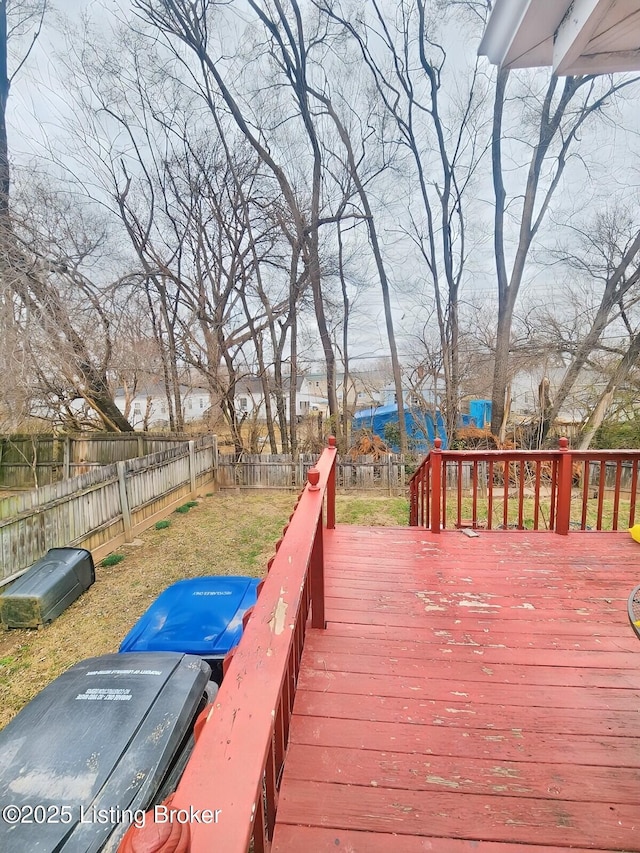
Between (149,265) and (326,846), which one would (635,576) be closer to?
(326,846)

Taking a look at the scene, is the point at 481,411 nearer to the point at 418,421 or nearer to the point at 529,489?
the point at 418,421

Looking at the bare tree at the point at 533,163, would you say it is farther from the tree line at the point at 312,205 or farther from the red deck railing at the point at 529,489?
the red deck railing at the point at 529,489

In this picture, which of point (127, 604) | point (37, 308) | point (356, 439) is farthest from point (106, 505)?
point (356, 439)

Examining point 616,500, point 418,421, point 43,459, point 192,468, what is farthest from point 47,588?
point 418,421

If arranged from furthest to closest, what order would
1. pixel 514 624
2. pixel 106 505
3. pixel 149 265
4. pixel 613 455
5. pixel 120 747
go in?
1. pixel 149 265
2. pixel 106 505
3. pixel 613 455
4. pixel 514 624
5. pixel 120 747

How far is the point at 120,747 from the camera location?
1692 mm

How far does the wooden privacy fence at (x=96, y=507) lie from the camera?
4.55m

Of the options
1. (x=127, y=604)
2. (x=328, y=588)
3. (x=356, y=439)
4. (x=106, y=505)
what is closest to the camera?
(x=328, y=588)

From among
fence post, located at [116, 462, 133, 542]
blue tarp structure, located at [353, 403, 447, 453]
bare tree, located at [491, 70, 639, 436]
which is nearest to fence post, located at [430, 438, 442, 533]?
fence post, located at [116, 462, 133, 542]

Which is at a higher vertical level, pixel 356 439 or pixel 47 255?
pixel 47 255

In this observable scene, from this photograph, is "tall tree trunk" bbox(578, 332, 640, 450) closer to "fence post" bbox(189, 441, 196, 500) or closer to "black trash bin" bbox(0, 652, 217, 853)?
"fence post" bbox(189, 441, 196, 500)

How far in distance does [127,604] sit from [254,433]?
23.3 ft

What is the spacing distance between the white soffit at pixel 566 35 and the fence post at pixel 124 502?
6.83 metres

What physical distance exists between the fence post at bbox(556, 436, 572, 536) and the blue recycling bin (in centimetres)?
279
